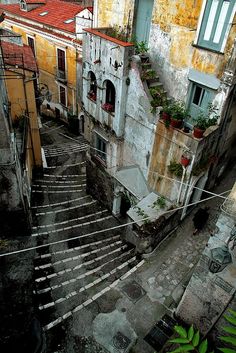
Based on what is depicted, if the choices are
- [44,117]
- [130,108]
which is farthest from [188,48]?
[44,117]

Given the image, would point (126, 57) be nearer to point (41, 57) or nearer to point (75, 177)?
point (75, 177)

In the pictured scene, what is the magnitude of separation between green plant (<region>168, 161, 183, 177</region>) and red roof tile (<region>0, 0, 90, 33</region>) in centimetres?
1758

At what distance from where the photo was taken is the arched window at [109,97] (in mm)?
16484

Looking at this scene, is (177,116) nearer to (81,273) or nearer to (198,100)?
(198,100)

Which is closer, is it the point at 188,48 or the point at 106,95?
the point at 188,48

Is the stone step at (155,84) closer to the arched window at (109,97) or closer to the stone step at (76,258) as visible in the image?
the arched window at (109,97)

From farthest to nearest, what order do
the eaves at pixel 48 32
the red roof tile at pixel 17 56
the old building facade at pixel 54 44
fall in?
the old building facade at pixel 54 44, the eaves at pixel 48 32, the red roof tile at pixel 17 56

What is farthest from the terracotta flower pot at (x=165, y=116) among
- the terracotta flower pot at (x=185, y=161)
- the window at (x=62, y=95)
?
the window at (x=62, y=95)

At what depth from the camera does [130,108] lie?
1550 centimetres

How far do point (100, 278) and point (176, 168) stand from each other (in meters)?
6.74

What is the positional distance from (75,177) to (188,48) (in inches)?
542

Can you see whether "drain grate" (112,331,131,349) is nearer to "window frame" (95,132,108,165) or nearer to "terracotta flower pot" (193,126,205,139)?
"terracotta flower pot" (193,126,205,139)

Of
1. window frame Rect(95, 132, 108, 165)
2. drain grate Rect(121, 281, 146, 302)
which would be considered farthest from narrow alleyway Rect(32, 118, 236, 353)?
window frame Rect(95, 132, 108, 165)

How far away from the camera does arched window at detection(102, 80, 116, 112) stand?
54.1ft
